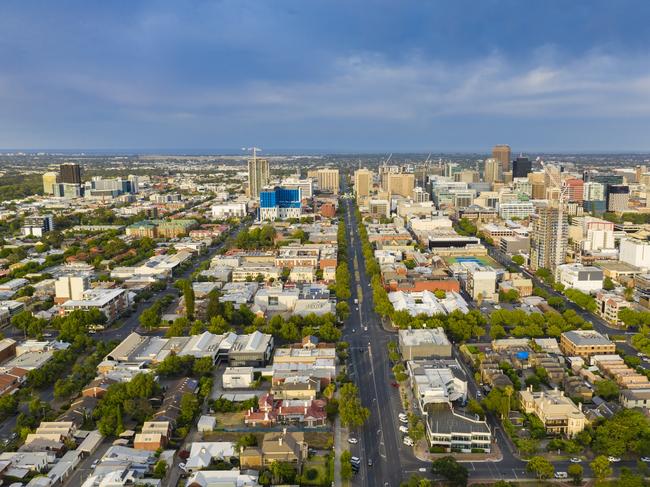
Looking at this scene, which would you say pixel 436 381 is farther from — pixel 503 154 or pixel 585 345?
pixel 503 154

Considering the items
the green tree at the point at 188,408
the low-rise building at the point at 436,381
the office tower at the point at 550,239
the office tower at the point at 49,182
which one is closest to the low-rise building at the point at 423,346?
the low-rise building at the point at 436,381

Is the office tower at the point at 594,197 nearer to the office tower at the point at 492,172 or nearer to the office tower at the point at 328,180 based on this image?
the office tower at the point at 492,172

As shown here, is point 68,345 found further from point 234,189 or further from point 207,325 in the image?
point 234,189

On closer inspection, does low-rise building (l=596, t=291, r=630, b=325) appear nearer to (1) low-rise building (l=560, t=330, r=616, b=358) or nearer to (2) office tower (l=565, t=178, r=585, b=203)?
(1) low-rise building (l=560, t=330, r=616, b=358)

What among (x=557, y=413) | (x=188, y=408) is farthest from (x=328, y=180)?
(x=557, y=413)

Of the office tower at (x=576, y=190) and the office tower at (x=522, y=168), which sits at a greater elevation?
the office tower at (x=522, y=168)

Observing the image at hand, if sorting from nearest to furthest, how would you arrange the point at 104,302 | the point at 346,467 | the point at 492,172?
the point at 346,467, the point at 104,302, the point at 492,172
